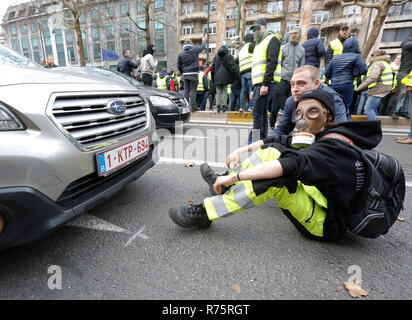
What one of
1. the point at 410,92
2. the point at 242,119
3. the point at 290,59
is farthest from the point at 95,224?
the point at 410,92

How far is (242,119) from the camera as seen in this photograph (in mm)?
6637

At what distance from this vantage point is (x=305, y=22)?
28266 millimetres

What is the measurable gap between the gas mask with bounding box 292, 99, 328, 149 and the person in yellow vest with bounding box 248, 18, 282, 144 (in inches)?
91.2

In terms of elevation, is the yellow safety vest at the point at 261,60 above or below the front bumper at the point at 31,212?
above

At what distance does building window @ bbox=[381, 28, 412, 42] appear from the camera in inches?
1034

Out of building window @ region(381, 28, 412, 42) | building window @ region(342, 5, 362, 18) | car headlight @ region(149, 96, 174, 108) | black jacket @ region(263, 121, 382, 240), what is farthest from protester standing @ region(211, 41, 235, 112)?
building window @ region(381, 28, 412, 42)

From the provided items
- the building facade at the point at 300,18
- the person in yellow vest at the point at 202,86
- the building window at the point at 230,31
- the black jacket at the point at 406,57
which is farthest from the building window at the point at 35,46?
the black jacket at the point at 406,57

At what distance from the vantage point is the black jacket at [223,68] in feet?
20.3

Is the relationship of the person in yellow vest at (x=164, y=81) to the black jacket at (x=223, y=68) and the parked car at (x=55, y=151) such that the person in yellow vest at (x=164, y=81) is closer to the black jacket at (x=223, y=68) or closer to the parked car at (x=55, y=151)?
the black jacket at (x=223, y=68)

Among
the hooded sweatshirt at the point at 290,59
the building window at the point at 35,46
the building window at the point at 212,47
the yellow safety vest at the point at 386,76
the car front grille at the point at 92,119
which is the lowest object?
the car front grille at the point at 92,119

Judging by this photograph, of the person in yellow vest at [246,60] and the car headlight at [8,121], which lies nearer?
the car headlight at [8,121]

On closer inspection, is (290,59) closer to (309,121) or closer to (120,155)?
(309,121)

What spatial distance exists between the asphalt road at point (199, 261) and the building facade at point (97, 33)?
30.4 metres
